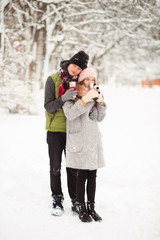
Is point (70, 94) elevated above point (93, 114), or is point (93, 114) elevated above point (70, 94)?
point (70, 94)

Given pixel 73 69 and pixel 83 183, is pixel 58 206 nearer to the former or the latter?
pixel 83 183

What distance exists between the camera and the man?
269 cm

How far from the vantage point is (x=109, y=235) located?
260cm

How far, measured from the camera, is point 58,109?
2.81m

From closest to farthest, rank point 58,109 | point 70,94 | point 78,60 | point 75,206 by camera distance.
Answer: point 70,94, point 78,60, point 58,109, point 75,206

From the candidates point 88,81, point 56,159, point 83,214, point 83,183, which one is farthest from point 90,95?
point 83,214

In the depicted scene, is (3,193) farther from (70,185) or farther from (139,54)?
(139,54)

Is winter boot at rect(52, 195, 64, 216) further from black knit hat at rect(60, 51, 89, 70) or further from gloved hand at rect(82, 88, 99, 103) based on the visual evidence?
black knit hat at rect(60, 51, 89, 70)

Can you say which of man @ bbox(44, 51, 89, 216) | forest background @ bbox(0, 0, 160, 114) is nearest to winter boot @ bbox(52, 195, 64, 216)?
man @ bbox(44, 51, 89, 216)

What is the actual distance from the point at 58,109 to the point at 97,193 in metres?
1.69

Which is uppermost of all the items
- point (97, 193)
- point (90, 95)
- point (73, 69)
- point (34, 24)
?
point (34, 24)

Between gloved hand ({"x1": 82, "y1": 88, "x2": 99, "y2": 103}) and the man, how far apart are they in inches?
5.2

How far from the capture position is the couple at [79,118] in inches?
103

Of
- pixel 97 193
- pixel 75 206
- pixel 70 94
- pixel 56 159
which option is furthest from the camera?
pixel 97 193
